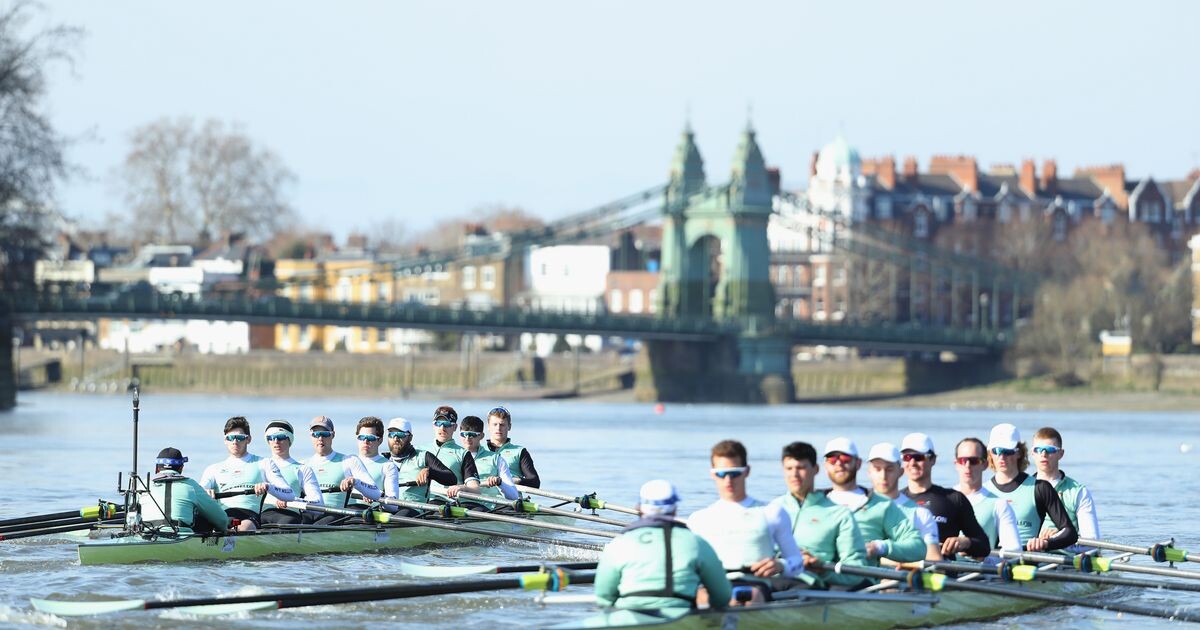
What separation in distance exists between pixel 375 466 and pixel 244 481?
66.7 inches

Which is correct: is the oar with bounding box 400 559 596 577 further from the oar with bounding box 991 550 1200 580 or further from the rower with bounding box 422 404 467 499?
the rower with bounding box 422 404 467 499

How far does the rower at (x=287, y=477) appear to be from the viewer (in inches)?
606

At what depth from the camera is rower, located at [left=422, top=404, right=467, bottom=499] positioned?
17.7 meters

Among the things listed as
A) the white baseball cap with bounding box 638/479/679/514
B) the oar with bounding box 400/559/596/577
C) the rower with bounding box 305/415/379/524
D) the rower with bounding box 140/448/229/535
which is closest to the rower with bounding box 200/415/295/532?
the rower with bounding box 140/448/229/535

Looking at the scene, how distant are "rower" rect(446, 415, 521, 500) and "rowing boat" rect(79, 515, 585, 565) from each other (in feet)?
1.06

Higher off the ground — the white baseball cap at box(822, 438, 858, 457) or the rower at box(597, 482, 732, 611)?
the white baseball cap at box(822, 438, 858, 457)

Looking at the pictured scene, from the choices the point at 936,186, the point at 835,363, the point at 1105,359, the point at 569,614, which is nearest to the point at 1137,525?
the point at 569,614

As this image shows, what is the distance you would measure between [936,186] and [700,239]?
2838 centimetres

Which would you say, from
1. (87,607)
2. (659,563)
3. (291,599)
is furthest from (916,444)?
(87,607)

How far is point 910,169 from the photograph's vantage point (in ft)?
349

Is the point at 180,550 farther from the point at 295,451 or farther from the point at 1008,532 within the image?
the point at 295,451

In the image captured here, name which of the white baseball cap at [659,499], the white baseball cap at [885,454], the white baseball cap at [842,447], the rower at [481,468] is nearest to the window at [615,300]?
the rower at [481,468]

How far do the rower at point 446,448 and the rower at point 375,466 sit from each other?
25.2 inches

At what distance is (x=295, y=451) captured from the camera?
3722cm
